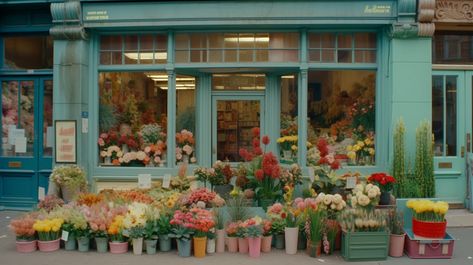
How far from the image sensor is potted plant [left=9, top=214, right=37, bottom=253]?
27.7 ft

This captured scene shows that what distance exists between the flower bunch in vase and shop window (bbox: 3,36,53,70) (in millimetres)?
3565

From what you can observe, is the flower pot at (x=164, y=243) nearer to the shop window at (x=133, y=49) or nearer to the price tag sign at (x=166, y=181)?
the price tag sign at (x=166, y=181)

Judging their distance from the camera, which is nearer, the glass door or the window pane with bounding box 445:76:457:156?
the glass door

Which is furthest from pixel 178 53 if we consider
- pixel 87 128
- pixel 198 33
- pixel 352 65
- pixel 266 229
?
pixel 266 229

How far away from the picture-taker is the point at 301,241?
8.62m

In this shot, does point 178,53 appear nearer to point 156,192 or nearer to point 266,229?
point 156,192

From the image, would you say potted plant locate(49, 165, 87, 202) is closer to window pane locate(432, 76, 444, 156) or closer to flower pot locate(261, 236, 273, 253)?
flower pot locate(261, 236, 273, 253)

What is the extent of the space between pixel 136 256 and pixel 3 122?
603 cm

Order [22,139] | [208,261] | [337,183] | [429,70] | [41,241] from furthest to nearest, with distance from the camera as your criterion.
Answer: [22,139] → [429,70] → [337,183] → [41,241] → [208,261]

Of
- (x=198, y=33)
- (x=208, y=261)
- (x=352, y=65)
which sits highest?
(x=198, y=33)

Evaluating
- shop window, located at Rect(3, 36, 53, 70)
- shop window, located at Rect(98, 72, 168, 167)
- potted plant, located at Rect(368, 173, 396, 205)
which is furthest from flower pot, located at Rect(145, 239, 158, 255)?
shop window, located at Rect(3, 36, 53, 70)

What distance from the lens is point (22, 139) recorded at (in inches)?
480

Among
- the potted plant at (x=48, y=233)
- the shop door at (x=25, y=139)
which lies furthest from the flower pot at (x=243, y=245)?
the shop door at (x=25, y=139)

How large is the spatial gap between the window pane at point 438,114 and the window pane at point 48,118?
866 centimetres
